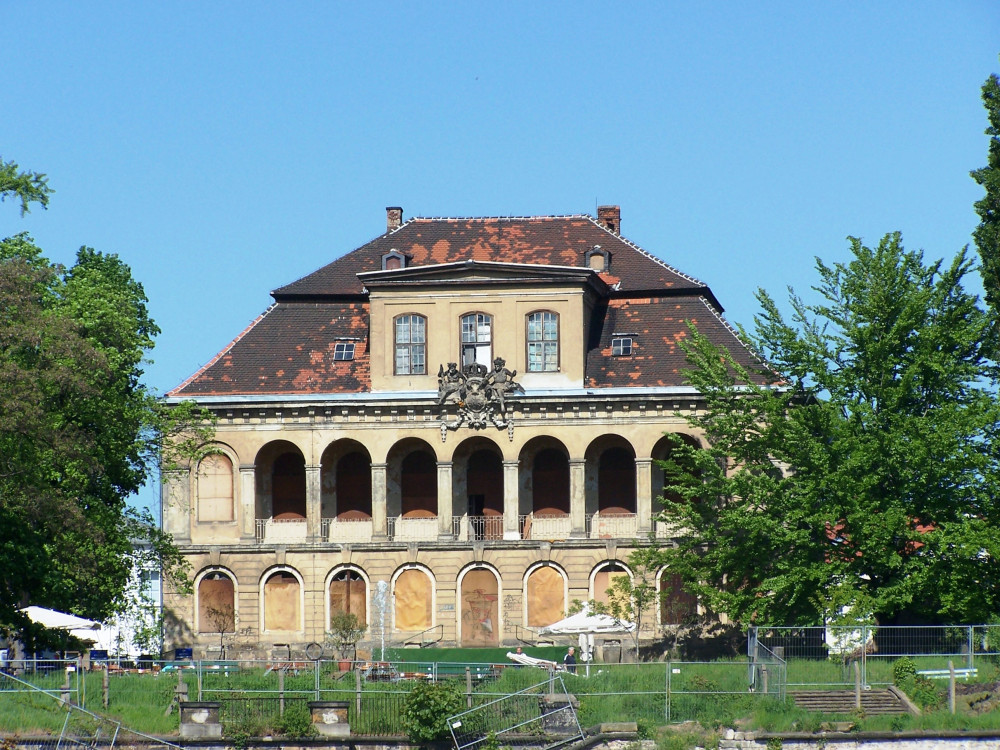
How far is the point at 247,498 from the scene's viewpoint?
60.7 meters

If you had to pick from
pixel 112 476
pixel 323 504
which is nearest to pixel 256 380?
pixel 323 504

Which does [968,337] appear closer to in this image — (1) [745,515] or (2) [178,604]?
(1) [745,515]

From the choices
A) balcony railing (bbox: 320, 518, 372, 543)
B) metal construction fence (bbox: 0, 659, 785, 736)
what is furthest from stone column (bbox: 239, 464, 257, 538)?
metal construction fence (bbox: 0, 659, 785, 736)

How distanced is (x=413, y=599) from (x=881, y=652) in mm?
19437

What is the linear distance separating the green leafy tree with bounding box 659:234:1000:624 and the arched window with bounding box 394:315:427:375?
1057 cm

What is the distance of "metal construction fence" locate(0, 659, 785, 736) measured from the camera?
42.2m

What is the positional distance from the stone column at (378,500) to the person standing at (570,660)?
818 cm

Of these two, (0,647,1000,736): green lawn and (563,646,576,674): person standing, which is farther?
(563,646,576,674): person standing

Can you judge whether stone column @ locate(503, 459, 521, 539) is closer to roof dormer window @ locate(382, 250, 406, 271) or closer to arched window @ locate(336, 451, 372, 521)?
arched window @ locate(336, 451, 372, 521)

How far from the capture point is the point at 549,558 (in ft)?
197

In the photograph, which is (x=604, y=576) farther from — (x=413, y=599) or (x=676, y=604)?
(x=413, y=599)

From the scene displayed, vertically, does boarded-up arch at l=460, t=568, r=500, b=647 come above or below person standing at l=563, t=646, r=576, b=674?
above

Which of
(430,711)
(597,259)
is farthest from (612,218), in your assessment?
(430,711)

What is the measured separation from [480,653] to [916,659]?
604 inches
